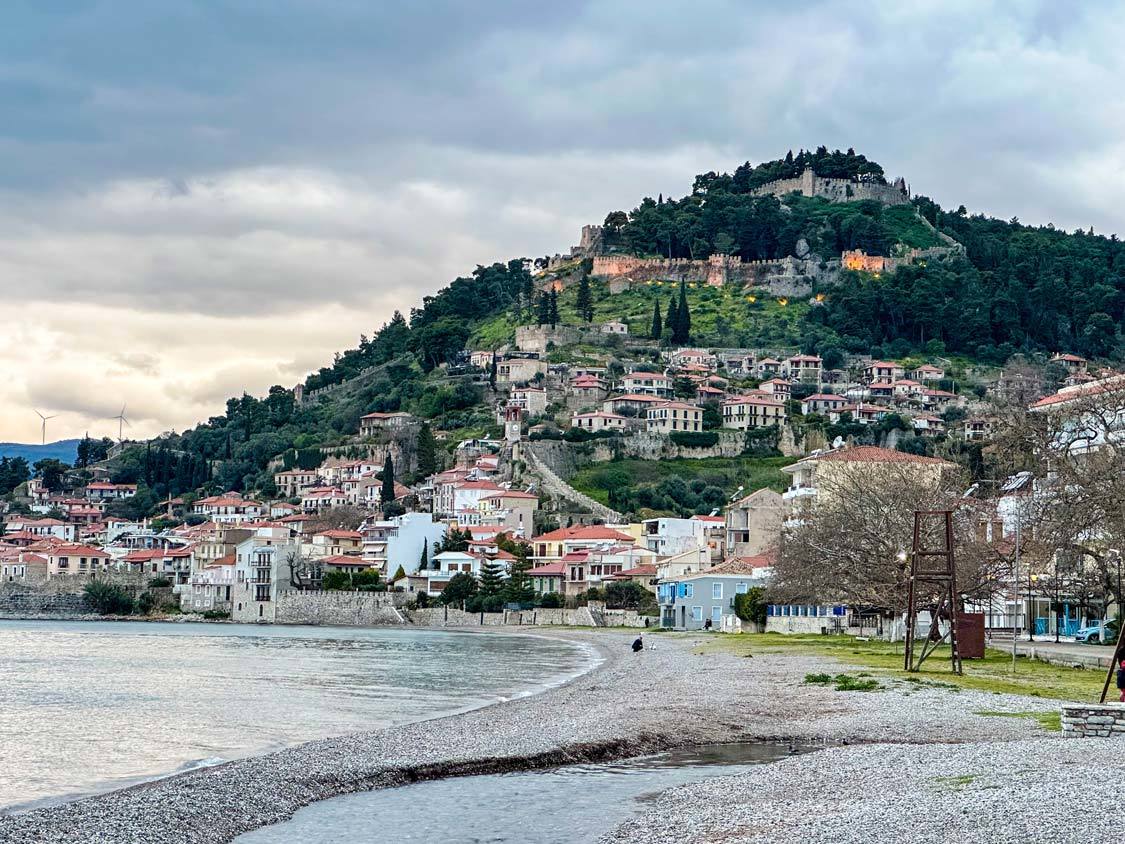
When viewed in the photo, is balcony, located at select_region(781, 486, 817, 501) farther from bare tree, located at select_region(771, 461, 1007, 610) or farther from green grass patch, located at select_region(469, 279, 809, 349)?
green grass patch, located at select_region(469, 279, 809, 349)

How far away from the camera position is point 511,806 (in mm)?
20484

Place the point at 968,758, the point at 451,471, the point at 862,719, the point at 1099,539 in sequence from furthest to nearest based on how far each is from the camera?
the point at 451,471
the point at 1099,539
the point at 862,719
the point at 968,758

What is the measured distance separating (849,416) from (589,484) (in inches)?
1278

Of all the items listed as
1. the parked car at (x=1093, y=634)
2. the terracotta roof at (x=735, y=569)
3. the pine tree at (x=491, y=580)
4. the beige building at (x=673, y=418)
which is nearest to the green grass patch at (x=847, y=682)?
the parked car at (x=1093, y=634)

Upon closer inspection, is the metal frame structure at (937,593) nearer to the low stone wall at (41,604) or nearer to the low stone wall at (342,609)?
the low stone wall at (342,609)

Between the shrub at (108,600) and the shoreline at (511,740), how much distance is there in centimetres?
10132

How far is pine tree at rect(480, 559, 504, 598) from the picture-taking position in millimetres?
107688

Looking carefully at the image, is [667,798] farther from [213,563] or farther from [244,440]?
[244,440]

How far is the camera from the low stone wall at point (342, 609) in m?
115

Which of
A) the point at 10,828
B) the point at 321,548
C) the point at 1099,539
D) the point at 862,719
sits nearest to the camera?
the point at 10,828

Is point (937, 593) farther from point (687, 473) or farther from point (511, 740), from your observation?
point (687, 473)

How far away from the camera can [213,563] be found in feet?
427

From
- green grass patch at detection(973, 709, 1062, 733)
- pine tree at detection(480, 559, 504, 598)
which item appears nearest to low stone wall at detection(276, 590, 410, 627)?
pine tree at detection(480, 559, 504, 598)

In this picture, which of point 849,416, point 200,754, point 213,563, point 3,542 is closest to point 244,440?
point 3,542
